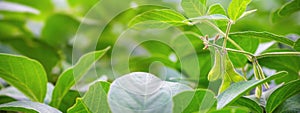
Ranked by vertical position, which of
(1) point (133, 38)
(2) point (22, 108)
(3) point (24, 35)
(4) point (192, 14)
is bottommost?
(2) point (22, 108)

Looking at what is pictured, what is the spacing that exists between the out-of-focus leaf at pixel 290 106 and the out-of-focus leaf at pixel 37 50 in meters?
0.57

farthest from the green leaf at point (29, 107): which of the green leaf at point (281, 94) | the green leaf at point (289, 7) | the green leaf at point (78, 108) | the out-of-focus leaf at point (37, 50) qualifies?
the out-of-focus leaf at point (37, 50)

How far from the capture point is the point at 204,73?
660 millimetres

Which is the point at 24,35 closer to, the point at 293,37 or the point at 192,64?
the point at 192,64

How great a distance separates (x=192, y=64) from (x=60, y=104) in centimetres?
22

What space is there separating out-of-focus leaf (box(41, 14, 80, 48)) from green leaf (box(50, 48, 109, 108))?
54 centimetres

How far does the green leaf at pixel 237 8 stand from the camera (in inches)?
17.7

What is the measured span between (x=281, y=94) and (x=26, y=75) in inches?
13.6

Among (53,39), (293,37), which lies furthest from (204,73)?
(53,39)

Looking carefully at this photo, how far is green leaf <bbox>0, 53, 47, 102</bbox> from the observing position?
1.86ft

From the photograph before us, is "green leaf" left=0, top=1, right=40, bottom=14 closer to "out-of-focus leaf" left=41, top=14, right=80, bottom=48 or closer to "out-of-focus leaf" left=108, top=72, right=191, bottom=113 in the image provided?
"out-of-focus leaf" left=41, top=14, right=80, bottom=48

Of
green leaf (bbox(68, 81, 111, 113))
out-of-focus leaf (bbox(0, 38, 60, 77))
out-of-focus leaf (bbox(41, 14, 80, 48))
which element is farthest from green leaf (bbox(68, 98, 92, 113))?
out-of-focus leaf (bbox(41, 14, 80, 48))

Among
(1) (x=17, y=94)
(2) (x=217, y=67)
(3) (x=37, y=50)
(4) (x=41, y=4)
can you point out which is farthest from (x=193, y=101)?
(4) (x=41, y=4)

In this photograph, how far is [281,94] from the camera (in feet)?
1.53
